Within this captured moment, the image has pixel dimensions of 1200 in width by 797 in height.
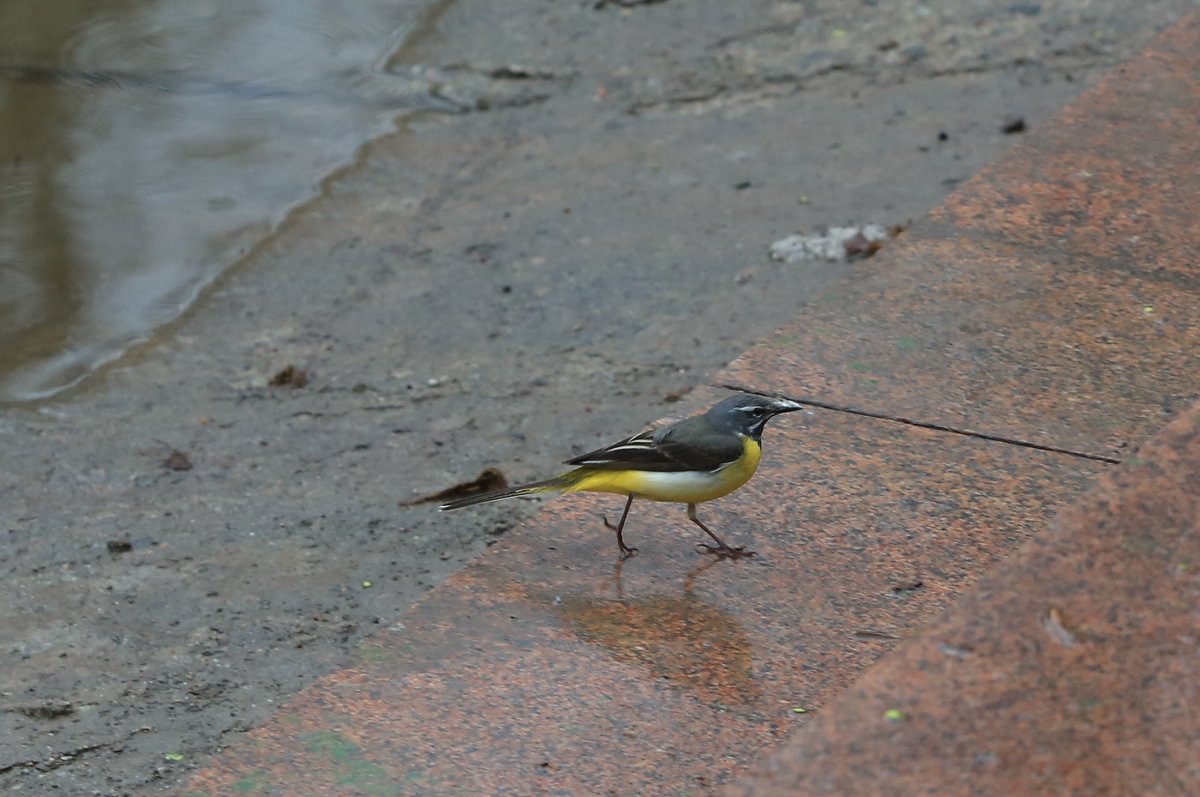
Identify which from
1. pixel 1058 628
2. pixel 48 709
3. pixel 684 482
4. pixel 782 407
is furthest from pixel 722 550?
pixel 48 709

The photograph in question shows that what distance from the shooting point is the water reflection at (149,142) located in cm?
802

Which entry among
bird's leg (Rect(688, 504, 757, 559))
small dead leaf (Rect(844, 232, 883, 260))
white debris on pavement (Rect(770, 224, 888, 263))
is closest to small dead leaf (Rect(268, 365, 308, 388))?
white debris on pavement (Rect(770, 224, 888, 263))

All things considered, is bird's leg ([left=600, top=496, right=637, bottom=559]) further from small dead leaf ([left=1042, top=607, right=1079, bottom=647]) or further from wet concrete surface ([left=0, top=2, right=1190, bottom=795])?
small dead leaf ([left=1042, top=607, right=1079, bottom=647])

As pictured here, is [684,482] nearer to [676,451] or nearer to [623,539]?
[676,451]

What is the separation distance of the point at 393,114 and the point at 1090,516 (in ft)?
24.2

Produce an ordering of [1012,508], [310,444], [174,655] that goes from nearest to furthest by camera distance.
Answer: [1012,508]
[174,655]
[310,444]

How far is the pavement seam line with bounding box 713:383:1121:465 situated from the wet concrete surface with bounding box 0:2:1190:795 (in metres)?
0.04

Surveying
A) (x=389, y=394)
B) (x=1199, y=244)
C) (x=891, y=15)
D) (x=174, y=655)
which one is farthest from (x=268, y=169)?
(x=1199, y=244)

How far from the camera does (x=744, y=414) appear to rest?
4270mm

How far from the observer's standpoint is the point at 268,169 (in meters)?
9.42

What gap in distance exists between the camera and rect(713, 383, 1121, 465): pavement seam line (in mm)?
4348

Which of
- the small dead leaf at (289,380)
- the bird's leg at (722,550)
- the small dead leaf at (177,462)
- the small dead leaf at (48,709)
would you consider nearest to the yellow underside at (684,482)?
the bird's leg at (722,550)

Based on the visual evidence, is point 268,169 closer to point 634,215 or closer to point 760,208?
point 634,215

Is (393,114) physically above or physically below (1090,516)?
below
